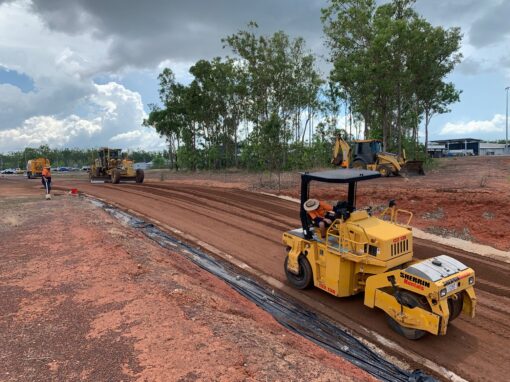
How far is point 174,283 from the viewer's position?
6.68 metres

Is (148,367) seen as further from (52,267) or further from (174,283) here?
(52,267)

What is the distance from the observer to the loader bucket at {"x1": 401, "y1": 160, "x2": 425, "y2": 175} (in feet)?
84.6

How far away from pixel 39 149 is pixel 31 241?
4106 inches

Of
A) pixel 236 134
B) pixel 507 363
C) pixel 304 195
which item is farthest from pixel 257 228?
pixel 236 134

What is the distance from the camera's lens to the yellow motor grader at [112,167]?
92.3 feet

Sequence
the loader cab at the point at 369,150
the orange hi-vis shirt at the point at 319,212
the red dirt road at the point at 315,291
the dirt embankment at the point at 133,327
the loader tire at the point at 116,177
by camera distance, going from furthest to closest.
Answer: the loader tire at the point at 116,177
the loader cab at the point at 369,150
the orange hi-vis shirt at the point at 319,212
the red dirt road at the point at 315,291
the dirt embankment at the point at 133,327

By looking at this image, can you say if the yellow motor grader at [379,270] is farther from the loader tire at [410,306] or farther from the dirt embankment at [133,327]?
the dirt embankment at [133,327]

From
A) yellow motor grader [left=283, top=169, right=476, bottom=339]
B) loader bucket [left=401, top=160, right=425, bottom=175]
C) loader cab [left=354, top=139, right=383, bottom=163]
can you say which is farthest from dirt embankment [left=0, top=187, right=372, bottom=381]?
loader bucket [left=401, top=160, right=425, bottom=175]

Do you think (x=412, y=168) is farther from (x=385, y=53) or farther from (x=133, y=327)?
(x=133, y=327)

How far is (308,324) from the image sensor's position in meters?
6.14

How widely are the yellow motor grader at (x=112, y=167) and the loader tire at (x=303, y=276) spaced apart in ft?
74.0

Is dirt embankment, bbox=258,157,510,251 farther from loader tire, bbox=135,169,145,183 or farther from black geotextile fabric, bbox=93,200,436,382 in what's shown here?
loader tire, bbox=135,169,145,183

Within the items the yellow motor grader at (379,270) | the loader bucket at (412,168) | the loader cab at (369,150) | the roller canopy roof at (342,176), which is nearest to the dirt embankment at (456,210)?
the yellow motor grader at (379,270)

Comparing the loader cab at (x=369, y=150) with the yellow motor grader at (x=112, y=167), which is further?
the yellow motor grader at (x=112, y=167)
